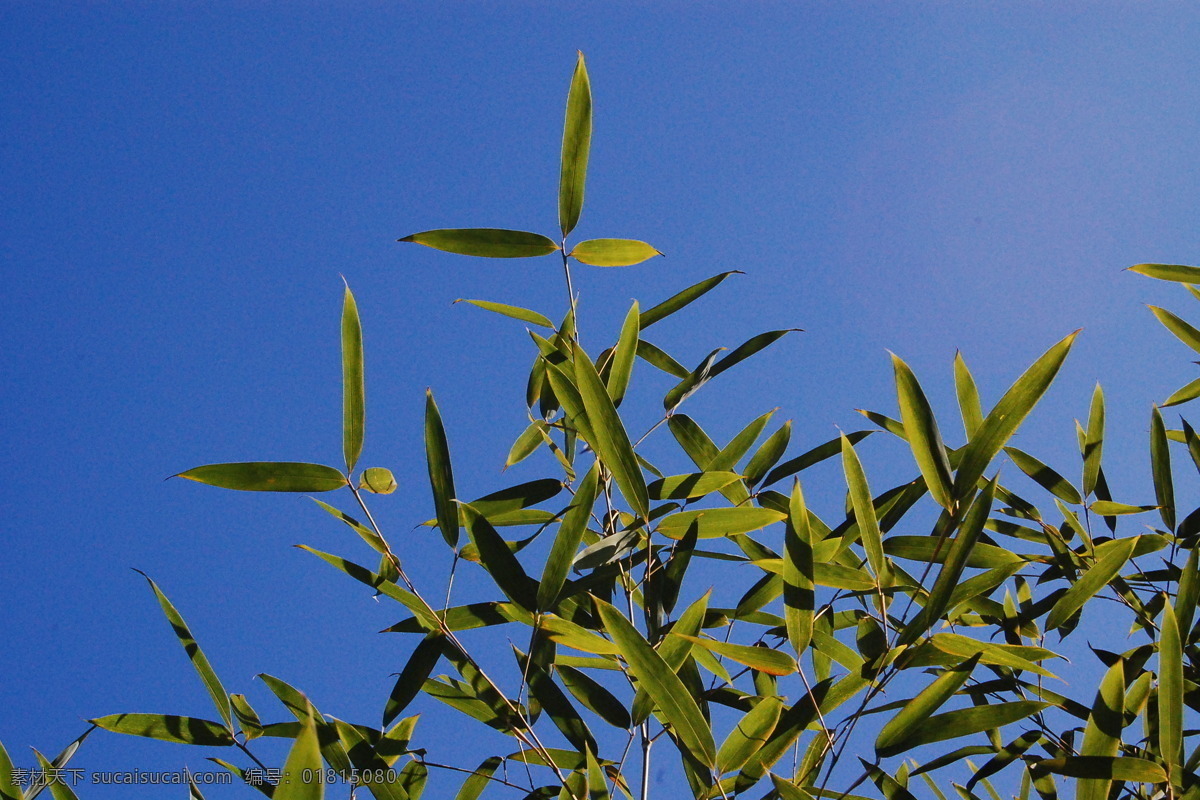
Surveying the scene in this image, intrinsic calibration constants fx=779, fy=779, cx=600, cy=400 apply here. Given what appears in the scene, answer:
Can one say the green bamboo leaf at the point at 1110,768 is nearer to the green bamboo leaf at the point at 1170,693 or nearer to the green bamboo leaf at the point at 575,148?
the green bamboo leaf at the point at 1170,693

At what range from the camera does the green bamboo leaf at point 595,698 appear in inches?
47.9

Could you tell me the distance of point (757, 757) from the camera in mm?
1077

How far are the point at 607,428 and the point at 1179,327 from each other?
4.37 ft

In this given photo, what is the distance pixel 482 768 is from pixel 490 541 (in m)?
0.74

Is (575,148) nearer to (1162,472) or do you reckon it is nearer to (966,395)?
(966,395)

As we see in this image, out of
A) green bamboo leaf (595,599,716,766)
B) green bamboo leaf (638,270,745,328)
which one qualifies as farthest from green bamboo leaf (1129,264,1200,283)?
green bamboo leaf (595,599,716,766)

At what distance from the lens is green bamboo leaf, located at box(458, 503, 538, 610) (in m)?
0.99

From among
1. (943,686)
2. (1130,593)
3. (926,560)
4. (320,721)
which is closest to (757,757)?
(943,686)

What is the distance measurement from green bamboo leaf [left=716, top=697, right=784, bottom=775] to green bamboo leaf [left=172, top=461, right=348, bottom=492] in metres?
0.63

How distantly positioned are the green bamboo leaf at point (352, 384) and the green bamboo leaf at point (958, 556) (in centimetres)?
74

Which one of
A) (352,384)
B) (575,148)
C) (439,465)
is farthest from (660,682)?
(575,148)

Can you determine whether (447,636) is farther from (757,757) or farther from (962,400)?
(962,400)

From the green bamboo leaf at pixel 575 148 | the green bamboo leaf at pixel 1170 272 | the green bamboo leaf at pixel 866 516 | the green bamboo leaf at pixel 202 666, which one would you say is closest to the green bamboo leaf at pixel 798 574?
the green bamboo leaf at pixel 866 516

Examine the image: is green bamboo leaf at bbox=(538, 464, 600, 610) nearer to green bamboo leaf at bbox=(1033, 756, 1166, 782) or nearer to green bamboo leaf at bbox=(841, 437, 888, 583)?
green bamboo leaf at bbox=(841, 437, 888, 583)
